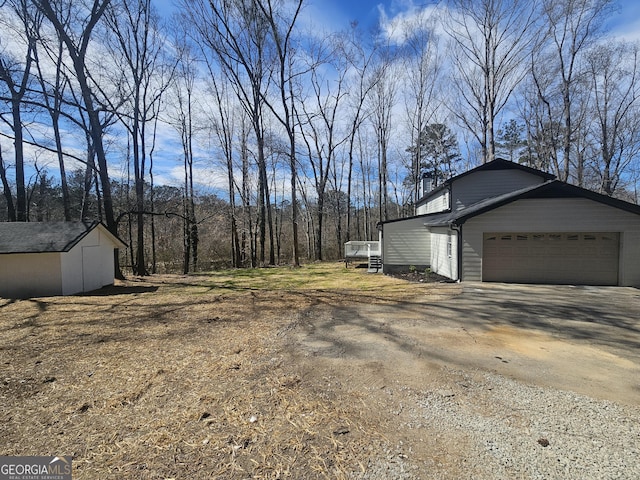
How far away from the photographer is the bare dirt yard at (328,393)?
2.26m

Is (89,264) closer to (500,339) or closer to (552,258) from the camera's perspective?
(500,339)

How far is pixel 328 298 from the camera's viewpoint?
8.39 meters

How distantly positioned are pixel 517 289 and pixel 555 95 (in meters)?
16.9

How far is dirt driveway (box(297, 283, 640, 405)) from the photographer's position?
3654 millimetres

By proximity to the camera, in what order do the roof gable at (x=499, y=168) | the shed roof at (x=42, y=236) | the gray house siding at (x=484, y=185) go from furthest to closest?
the gray house siding at (x=484, y=185) < the roof gable at (x=499, y=168) < the shed roof at (x=42, y=236)

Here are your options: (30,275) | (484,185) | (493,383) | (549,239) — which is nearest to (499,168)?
(484,185)

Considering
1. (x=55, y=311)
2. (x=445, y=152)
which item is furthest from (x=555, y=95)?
(x=55, y=311)

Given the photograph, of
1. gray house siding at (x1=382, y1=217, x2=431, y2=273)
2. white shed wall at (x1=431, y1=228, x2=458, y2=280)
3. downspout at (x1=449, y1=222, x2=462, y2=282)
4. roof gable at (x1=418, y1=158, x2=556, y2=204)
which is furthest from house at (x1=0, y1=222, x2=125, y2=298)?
roof gable at (x1=418, y1=158, x2=556, y2=204)

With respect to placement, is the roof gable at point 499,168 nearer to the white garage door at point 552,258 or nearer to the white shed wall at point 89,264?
the white garage door at point 552,258

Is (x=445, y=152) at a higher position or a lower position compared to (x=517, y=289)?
higher

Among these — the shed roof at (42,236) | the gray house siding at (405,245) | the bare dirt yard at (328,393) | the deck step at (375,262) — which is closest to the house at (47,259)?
the shed roof at (42,236)

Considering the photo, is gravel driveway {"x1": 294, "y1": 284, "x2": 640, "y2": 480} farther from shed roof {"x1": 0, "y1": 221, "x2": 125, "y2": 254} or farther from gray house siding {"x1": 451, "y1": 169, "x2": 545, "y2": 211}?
shed roof {"x1": 0, "y1": 221, "x2": 125, "y2": 254}

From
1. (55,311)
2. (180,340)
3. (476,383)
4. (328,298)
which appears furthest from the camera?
(328,298)

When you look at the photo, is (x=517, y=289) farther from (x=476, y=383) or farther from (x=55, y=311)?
(x=55, y=311)
